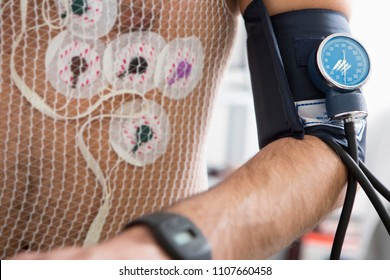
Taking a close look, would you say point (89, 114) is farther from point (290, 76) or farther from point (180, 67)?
point (290, 76)

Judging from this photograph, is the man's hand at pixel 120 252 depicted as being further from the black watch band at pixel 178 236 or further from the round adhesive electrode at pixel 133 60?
the round adhesive electrode at pixel 133 60

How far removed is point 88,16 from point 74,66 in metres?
0.08

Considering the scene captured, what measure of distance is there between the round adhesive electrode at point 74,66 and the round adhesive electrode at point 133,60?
0.02 metres

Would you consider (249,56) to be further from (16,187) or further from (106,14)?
(16,187)

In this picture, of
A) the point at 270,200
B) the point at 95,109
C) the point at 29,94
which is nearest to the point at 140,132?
the point at 95,109

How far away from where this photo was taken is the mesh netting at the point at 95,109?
0.76 metres

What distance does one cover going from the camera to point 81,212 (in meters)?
0.80

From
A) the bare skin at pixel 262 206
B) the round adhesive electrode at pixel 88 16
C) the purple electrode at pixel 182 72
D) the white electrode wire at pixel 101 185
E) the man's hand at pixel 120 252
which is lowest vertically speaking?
the white electrode wire at pixel 101 185

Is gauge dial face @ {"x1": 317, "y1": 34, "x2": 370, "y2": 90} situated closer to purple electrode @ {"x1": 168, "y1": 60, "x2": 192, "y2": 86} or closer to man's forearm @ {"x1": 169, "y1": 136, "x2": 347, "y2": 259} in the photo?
man's forearm @ {"x1": 169, "y1": 136, "x2": 347, "y2": 259}

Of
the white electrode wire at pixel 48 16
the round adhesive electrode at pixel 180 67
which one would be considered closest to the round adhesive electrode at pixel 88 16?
the white electrode wire at pixel 48 16

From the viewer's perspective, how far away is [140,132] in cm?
83

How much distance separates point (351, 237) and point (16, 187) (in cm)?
186

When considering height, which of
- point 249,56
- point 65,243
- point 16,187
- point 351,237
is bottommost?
point 351,237

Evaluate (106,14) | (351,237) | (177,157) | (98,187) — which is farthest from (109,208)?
(351,237)
